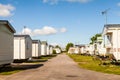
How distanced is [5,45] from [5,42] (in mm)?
309

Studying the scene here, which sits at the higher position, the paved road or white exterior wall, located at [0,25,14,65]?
white exterior wall, located at [0,25,14,65]

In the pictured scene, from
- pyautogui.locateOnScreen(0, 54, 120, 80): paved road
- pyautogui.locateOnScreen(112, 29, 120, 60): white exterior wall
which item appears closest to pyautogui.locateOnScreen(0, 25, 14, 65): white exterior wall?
pyautogui.locateOnScreen(0, 54, 120, 80): paved road

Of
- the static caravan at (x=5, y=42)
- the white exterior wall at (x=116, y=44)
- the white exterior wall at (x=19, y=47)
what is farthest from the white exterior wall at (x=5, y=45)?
the white exterior wall at (x=116, y=44)

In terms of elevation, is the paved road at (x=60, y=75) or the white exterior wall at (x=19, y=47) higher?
the white exterior wall at (x=19, y=47)

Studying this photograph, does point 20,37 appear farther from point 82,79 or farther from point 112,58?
point 82,79

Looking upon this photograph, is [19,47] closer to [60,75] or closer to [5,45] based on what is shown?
[5,45]

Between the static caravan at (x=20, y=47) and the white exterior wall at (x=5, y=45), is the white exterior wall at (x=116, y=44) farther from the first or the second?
the static caravan at (x=20, y=47)

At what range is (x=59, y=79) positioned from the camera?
20.9 metres

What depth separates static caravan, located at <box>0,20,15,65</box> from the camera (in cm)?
2883

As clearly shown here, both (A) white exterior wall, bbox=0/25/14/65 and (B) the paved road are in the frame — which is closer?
(B) the paved road

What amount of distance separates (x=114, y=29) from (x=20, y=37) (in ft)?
49.9

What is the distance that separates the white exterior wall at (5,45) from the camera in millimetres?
28755

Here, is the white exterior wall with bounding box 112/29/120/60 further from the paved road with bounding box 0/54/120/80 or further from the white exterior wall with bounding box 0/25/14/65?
the white exterior wall with bounding box 0/25/14/65

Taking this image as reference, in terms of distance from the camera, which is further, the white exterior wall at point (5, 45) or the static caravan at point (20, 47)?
the static caravan at point (20, 47)
